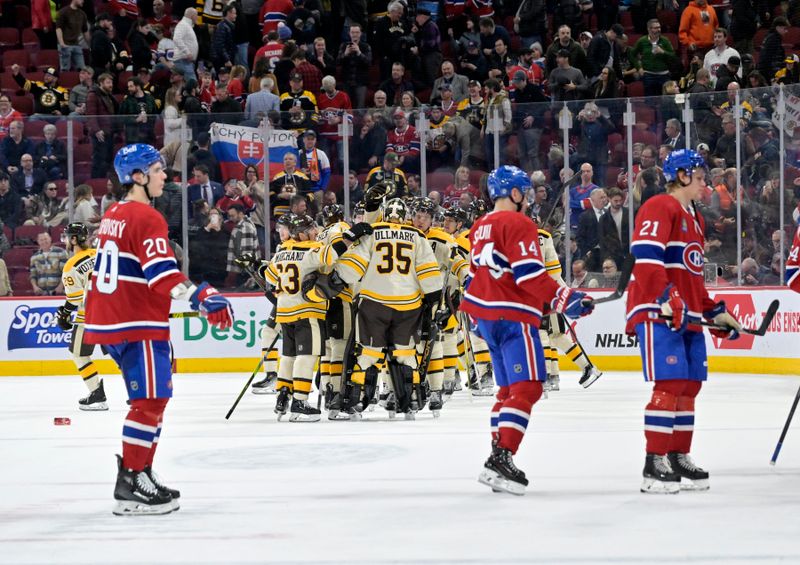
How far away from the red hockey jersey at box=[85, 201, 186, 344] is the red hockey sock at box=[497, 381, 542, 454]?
5.17 feet

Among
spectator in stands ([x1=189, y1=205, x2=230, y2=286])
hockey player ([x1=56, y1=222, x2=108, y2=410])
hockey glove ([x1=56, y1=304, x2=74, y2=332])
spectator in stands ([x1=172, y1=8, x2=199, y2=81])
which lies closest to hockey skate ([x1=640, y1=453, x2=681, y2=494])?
hockey player ([x1=56, y1=222, x2=108, y2=410])

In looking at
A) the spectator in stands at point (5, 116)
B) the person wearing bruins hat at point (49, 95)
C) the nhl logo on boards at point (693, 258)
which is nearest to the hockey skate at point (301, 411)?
the nhl logo on boards at point (693, 258)

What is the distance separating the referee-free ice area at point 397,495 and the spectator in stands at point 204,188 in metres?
4.15

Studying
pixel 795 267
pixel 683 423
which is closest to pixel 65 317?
pixel 683 423

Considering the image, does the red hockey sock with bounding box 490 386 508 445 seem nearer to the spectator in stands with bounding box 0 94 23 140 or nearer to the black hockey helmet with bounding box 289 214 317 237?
the black hockey helmet with bounding box 289 214 317 237

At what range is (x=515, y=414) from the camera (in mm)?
5867

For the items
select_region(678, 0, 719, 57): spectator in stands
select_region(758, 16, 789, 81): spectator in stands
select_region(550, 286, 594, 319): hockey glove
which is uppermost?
select_region(678, 0, 719, 57): spectator in stands

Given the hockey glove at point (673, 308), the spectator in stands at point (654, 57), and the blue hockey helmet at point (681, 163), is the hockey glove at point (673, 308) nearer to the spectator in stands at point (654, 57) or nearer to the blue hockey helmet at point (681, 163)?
the blue hockey helmet at point (681, 163)

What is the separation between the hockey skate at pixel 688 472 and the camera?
231 inches

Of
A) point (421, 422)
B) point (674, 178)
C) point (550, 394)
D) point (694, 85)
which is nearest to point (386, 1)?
point (694, 85)

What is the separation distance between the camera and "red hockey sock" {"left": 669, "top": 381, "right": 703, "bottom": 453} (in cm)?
589

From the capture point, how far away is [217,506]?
18.4 ft

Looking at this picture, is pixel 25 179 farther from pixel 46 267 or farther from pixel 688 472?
pixel 688 472

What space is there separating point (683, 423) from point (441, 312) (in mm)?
3936
